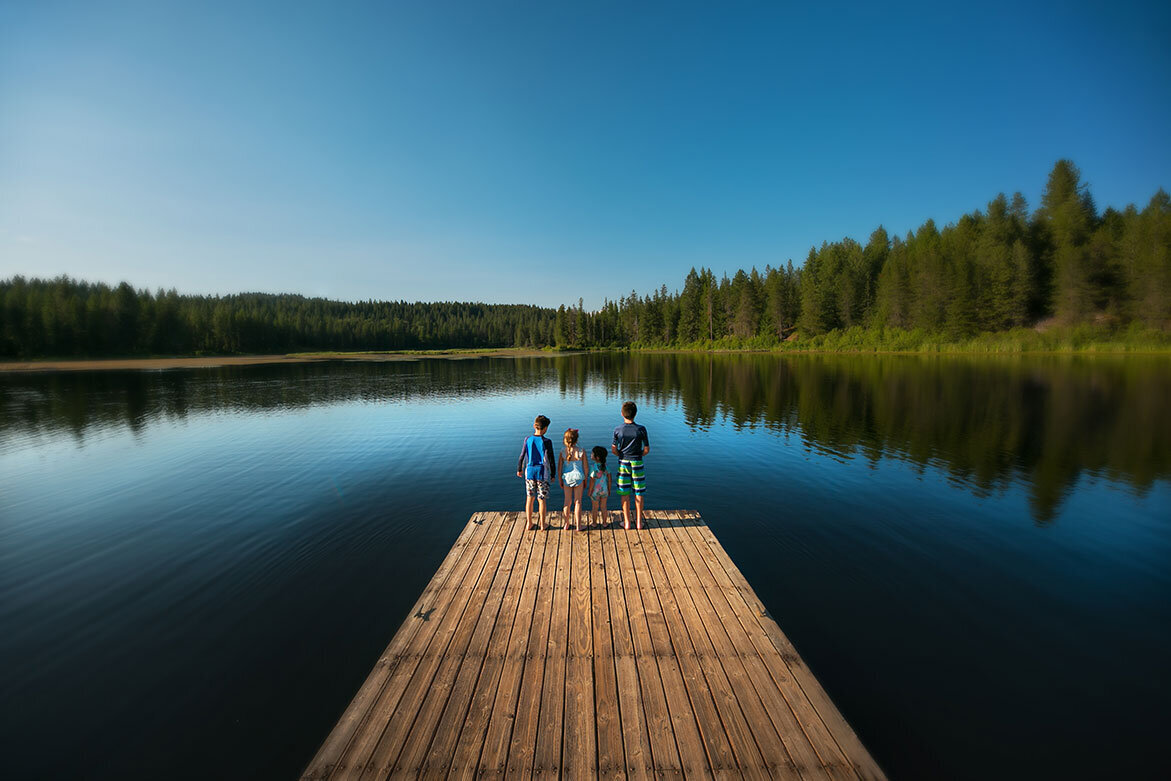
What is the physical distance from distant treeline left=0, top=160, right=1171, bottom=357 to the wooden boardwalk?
8728 cm

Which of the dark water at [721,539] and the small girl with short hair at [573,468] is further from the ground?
the small girl with short hair at [573,468]

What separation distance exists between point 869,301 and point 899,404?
249ft

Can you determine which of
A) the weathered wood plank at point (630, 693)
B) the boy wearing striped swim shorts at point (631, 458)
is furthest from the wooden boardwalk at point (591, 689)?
the boy wearing striped swim shorts at point (631, 458)

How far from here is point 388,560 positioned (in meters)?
9.89

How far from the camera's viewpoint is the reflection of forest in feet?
55.9

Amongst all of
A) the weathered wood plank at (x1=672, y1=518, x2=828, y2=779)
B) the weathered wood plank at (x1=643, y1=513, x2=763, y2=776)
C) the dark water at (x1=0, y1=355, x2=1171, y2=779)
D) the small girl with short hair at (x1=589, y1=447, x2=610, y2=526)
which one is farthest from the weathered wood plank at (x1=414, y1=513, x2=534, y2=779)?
the weathered wood plank at (x1=672, y1=518, x2=828, y2=779)

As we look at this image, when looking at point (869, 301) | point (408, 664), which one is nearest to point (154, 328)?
point (408, 664)

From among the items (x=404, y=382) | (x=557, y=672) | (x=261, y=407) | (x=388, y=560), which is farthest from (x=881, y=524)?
(x=404, y=382)

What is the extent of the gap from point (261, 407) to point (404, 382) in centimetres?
1942

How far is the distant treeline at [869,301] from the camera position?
207 ft

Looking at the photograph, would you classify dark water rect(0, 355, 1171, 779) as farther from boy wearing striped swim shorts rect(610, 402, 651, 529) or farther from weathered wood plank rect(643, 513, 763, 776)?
boy wearing striped swim shorts rect(610, 402, 651, 529)

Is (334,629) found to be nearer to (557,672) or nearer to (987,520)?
(557,672)

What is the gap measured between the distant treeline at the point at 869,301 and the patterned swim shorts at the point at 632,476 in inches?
3341

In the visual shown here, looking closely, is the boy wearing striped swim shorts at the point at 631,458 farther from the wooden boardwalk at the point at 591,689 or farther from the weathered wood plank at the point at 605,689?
the weathered wood plank at the point at 605,689
